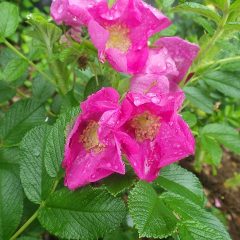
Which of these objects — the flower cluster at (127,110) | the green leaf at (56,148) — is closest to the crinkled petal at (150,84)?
the flower cluster at (127,110)

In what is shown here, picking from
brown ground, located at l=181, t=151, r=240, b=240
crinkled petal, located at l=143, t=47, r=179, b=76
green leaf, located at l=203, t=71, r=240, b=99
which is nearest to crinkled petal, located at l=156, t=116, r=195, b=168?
crinkled petal, located at l=143, t=47, r=179, b=76

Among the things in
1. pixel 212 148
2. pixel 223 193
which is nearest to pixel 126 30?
pixel 212 148

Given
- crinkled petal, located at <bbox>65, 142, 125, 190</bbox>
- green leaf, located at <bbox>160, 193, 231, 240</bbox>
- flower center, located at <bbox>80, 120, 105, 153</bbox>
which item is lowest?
green leaf, located at <bbox>160, 193, 231, 240</bbox>

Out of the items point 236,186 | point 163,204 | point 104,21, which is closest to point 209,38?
point 104,21

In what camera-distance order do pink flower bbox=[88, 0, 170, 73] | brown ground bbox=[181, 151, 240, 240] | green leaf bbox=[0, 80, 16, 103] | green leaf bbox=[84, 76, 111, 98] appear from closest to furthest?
pink flower bbox=[88, 0, 170, 73], green leaf bbox=[84, 76, 111, 98], green leaf bbox=[0, 80, 16, 103], brown ground bbox=[181, 151, 240, 240]

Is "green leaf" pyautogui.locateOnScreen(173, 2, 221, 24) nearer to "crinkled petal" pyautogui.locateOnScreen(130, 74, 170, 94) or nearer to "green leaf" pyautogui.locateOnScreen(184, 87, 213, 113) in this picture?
"crinkled petal" pyautogui.locateOnScreen(130, 74, 170, 94)

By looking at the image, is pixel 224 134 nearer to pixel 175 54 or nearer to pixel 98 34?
pixel 175 54
